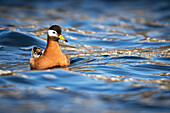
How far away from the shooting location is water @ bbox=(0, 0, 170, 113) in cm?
596

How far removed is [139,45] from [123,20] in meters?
7.62

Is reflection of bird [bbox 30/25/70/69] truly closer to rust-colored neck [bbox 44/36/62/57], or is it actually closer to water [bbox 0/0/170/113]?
rust-colored neck [bbox 44/36/62/57]

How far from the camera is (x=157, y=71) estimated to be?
29.3ft

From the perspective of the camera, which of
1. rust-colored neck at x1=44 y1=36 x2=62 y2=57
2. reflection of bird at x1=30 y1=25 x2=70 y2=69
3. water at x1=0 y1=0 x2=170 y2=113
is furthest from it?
rust-colored neck at x1=44 y1=36 x2=62 y2=57

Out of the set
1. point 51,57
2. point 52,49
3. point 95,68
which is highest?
point 52,49

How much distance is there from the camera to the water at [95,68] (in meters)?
5.96

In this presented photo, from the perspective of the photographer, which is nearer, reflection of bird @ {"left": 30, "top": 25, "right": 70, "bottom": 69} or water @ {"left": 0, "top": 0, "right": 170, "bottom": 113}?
water @ {"left": 0, "top": 0, "right": 170, "bottom": 113}

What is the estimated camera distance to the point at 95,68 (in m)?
9.08

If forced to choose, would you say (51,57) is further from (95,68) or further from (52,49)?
(95,68)

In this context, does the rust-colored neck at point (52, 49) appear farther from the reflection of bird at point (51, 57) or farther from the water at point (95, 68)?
the water at point (95, 68)

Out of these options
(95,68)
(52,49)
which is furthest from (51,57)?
(95,68)

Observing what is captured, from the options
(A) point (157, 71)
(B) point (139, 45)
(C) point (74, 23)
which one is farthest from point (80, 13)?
(A) point (157, 71)

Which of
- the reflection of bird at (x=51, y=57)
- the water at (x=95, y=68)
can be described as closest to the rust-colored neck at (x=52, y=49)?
the reflection of bird at (x=51, y=57)

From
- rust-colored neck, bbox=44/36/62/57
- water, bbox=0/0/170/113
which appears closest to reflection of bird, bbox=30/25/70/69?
rust-colored neck, bbox=44/36/62/57
